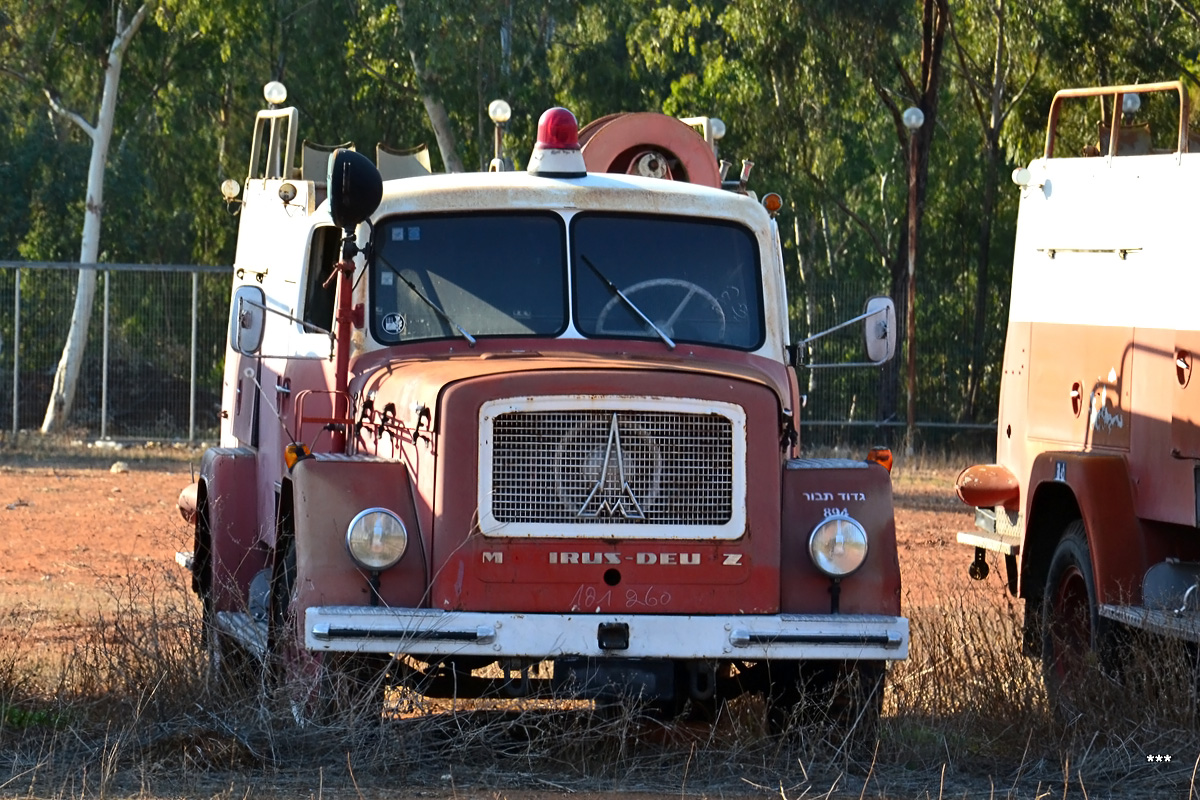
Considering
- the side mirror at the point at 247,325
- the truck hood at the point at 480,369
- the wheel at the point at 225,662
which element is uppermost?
the side mirror at the point at 247,325

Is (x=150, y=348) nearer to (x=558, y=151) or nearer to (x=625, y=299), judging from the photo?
(x=558, y=151)

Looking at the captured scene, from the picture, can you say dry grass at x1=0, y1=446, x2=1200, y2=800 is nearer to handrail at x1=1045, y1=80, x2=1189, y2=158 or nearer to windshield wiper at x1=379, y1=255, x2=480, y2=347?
windshield wiper at x1=379, y1=255, x2=480, y2=347

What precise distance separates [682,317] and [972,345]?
870 inches

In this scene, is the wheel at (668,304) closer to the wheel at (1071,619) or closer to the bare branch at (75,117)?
the wheel at (1071,619)

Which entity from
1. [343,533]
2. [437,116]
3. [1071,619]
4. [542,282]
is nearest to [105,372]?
[437,116]

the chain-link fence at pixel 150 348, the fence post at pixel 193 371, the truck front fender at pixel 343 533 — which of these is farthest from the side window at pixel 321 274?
the chain-link fence at pixel 150 348

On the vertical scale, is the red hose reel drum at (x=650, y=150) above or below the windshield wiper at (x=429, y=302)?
above

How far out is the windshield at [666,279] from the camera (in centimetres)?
809

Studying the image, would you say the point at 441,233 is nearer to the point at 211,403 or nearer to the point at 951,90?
the point at 211,403

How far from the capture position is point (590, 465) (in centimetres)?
696

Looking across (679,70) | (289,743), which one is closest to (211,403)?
(679,70)

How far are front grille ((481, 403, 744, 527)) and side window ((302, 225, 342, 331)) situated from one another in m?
2.02

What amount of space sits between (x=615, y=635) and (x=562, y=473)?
2.15 feet

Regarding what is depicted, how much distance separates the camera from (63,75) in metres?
37.7
